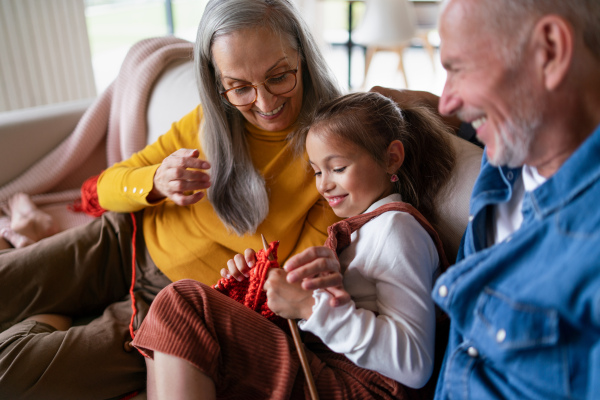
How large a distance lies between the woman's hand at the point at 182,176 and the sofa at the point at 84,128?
46cm

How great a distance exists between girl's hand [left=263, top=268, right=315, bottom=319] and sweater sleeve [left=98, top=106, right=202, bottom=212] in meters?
0.62

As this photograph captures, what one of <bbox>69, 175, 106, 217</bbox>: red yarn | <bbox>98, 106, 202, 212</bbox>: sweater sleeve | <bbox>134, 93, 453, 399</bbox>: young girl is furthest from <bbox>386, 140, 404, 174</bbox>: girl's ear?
<bbox>69, 175, 106, 217</bbox>: red yarn

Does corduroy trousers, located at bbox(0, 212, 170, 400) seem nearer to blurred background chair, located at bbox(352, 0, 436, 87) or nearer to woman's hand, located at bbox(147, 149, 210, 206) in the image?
woman's hand, located at bbox(147, 149, 210, 206)

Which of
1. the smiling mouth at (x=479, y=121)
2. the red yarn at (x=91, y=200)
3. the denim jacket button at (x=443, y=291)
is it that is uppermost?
the smiling mouth at (x=479, y=121)

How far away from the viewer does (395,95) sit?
1404mm

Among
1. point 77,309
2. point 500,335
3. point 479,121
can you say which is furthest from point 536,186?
point 77,309

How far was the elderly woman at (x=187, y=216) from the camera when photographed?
1231mm

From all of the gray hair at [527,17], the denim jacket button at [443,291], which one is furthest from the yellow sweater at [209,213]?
the gray hair at [527,17]

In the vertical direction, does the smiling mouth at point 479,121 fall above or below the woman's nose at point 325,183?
above

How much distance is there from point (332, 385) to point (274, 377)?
111 millimetres

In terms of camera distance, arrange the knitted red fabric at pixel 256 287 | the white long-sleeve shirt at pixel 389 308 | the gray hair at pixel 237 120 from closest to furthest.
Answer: the white long-sleeve shirt at pixel 389 308
the knitted red fabric at pixel 256 287
the gray hair at pixel 237 120

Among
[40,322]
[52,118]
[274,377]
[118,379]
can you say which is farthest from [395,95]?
[52,118]

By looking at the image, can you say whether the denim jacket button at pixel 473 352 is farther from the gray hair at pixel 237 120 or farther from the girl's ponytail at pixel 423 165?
the gray hair at pixel 237 120

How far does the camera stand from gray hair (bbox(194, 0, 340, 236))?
131 centimetres
